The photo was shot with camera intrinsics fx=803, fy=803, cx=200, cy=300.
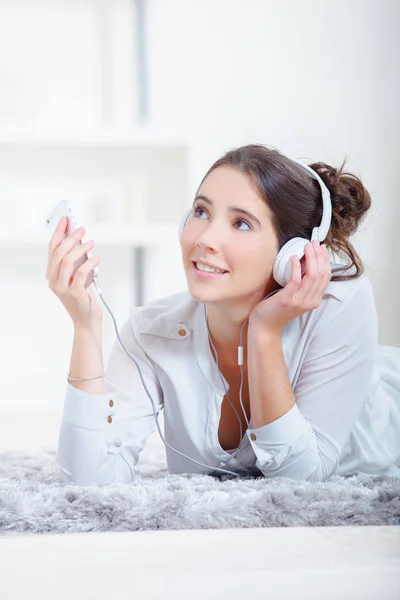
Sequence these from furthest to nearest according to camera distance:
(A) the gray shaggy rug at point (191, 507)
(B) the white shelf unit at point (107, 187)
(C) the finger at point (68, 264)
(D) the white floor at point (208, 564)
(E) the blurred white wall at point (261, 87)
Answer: (E) the blurred white wall at point (261, 87) < (B) the white shelf unit at point (107, 187) < (C) the finger at point (68, 264) < (A) the gray shaggy rug at point (191, 507) < (D) the white floor at point (208, 564)

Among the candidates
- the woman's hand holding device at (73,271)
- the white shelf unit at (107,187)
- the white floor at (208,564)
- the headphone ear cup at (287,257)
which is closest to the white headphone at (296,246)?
the headphone ear cup at (287,257)

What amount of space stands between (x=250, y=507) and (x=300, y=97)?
221 cm

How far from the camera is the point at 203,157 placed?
2852mm

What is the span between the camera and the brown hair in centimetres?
117

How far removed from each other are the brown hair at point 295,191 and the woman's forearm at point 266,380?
15 cm

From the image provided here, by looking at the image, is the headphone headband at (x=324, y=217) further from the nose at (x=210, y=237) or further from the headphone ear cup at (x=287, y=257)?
the nose at (x=210, y=237)

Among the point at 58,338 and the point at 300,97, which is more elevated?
the point at 300,97

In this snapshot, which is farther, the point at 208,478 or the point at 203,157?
the point at 203,157

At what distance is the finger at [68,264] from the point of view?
1.08 m

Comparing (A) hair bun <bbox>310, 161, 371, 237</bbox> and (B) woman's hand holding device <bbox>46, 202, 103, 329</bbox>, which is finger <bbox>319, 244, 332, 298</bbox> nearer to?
(A) hair bun <bbox>310, 161, 371, 237</bbox>

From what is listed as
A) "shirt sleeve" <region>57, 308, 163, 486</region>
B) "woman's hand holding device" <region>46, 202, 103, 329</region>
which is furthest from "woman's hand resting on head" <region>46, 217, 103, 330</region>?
"shirt sleeve" <region>57, 308, 163, 486</region>

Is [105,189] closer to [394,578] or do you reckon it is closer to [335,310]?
[335,310]

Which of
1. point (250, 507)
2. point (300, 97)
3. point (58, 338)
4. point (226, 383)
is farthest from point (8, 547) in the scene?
point (300, 97)

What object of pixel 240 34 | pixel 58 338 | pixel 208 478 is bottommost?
pixel 58 338
